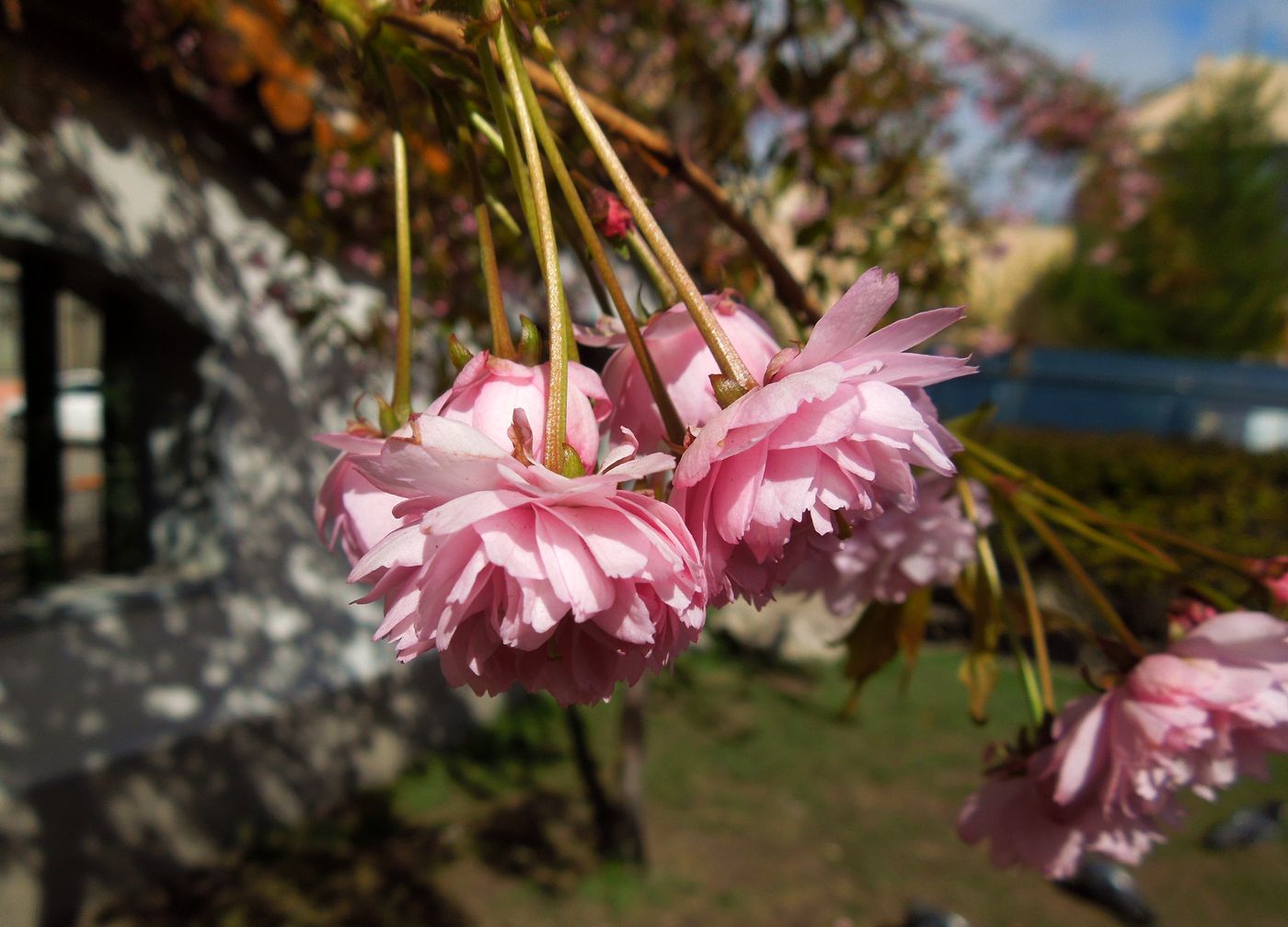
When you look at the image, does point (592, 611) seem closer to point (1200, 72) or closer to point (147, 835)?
point (147, 835)

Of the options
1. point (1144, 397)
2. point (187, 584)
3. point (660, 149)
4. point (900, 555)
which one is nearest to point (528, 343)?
point (660, 149)

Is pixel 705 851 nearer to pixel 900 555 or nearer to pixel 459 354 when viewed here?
pixel 900 555

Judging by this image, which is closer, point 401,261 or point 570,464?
point 570,464

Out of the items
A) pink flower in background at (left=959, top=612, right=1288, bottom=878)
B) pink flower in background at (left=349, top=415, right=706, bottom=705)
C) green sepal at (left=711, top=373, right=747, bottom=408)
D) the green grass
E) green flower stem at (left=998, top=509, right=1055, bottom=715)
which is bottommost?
the green grass

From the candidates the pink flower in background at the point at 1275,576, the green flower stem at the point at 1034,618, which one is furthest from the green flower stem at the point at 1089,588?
the pink flower in background at the point at 1275,576

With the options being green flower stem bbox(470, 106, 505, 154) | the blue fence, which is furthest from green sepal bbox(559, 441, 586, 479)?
the blue fence

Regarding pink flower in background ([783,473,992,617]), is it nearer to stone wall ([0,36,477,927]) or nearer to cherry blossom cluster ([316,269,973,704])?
cherry blossom cluster ([316,269,973,704])

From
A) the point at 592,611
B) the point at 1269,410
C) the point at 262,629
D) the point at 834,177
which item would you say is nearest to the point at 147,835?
the point at 262,629
